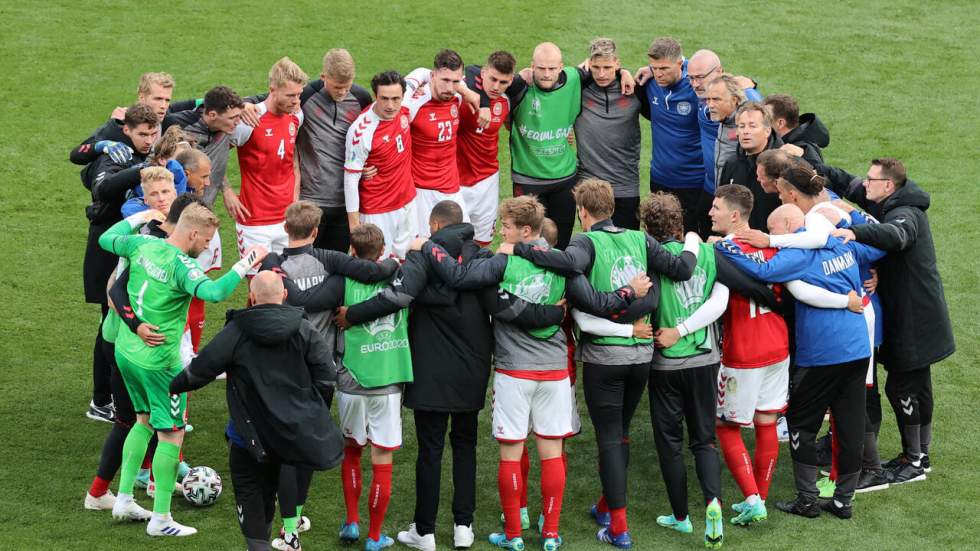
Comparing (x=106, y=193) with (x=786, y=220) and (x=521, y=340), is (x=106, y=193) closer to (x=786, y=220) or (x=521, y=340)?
(x=521, y=340)

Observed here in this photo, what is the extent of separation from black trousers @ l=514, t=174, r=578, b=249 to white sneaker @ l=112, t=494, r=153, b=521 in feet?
13.1

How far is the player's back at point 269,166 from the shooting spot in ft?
30.7

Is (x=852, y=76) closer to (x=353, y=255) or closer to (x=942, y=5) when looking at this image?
(x=942, y=5)

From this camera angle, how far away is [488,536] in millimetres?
7750

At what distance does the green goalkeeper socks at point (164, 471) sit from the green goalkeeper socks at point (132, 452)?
0.49 feet

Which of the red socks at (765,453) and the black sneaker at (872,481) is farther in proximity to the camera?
the black sneaker at (872,481)

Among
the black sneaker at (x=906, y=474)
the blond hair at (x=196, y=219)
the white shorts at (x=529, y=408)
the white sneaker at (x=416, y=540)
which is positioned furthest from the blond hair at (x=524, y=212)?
the black sneaker at (x=906, y=474)

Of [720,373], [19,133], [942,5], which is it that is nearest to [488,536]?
[720,373]

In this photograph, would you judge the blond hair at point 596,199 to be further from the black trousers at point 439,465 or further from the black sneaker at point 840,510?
the black sneaker at point 840,510

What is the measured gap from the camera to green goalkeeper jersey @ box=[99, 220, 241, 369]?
7246 millimetres

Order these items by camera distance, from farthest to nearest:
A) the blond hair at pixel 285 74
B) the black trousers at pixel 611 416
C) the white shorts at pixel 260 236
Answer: the white shorts at pixel 260 236, the blond hair at pixel 285 74, the black trousers at pixel 611 416

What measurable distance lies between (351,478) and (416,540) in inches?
20.4

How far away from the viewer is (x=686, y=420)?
760cm

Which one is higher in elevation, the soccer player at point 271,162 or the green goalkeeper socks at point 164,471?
the soccer player at point 271,162
